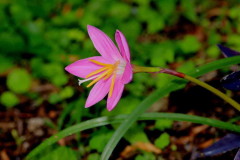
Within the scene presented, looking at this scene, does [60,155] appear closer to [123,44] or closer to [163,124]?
[163,124]

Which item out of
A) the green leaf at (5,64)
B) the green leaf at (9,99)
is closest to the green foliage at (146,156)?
the green leaf at (9,99)

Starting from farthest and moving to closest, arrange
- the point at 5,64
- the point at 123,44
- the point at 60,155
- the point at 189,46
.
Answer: the point at 5,64, the point at 189,46, the point at 60,155, the point at 123,44

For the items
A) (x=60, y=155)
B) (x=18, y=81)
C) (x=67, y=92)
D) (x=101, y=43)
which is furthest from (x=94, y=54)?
(x=101, y=43)

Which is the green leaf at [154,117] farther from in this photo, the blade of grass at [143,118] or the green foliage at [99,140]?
the green foliage at [99,140]

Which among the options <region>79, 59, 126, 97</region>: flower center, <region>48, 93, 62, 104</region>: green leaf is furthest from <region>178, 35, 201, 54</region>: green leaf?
<region>79, 59, 126, 97</region>: flower center

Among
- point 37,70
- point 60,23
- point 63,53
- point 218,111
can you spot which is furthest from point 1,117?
point 218,111

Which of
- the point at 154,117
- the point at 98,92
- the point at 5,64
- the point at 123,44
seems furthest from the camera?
the point at 5,64

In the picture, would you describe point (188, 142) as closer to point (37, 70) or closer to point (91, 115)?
point (91, 115)
